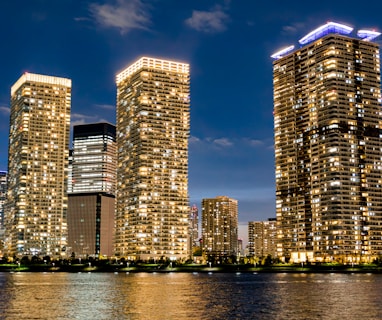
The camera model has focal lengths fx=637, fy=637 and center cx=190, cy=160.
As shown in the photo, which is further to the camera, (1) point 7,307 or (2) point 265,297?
(2) point 265,297

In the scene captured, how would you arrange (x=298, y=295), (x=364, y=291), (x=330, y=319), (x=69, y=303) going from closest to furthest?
(x=330, y=319) → (x=69, y=303) → (x=298, y=295) → (x=364, y=291)

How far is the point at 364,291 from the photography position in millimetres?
137625

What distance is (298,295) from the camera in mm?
125938

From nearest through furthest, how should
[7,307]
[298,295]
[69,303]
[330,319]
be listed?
[330,319], [7,307], [69,303], [298,295]

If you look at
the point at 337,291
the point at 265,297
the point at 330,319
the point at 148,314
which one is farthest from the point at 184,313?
→ the point at 337,291

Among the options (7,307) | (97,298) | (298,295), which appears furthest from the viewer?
(298,295)

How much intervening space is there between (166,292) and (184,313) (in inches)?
1642

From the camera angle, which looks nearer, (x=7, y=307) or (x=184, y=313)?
(x=184, y=313)

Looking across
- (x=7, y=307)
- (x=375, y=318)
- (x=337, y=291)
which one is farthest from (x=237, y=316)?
(x=337, y=291)

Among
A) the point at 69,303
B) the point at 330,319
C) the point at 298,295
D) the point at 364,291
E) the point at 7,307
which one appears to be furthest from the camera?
the point at 364,291

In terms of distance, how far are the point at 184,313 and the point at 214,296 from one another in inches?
1302

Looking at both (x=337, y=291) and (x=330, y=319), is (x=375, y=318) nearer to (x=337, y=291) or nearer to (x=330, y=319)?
(x=330, y=319)

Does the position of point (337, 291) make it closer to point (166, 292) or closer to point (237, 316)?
point (166, 292)

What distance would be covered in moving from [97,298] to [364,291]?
58231mm
